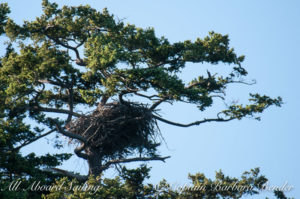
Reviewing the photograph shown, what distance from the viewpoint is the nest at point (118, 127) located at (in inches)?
680

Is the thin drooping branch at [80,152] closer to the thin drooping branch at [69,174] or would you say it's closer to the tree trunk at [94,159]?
the tree trunk at [94,159]

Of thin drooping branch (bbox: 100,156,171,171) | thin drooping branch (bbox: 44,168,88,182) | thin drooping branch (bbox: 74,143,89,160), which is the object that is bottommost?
thin drooping branch (bbox: 44,168,88,182)

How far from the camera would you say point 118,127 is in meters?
17.3

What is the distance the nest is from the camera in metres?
17.3

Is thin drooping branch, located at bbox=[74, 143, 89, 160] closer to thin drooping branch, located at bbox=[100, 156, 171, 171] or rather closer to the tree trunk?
the tree trunk

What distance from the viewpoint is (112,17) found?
18234mm

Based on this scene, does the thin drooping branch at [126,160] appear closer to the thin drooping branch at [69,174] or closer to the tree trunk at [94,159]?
the tree trunk at [94,159]

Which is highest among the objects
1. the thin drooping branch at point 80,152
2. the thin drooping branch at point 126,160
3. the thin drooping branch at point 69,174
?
the thin drooping branch at point 126,160

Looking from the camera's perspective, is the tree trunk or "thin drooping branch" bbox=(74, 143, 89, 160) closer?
"thin drooping branch" bbox=(74, 143, 89, 160)

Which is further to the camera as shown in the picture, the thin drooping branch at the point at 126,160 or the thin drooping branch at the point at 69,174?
the thin drooping branch at the point at 126,160

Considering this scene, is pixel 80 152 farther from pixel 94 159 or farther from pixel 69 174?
pixel 69 174

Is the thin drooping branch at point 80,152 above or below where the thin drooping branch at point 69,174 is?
above

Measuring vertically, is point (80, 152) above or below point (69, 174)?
above

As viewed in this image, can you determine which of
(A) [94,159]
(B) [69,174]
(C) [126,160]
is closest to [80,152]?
(A) [94,159]
